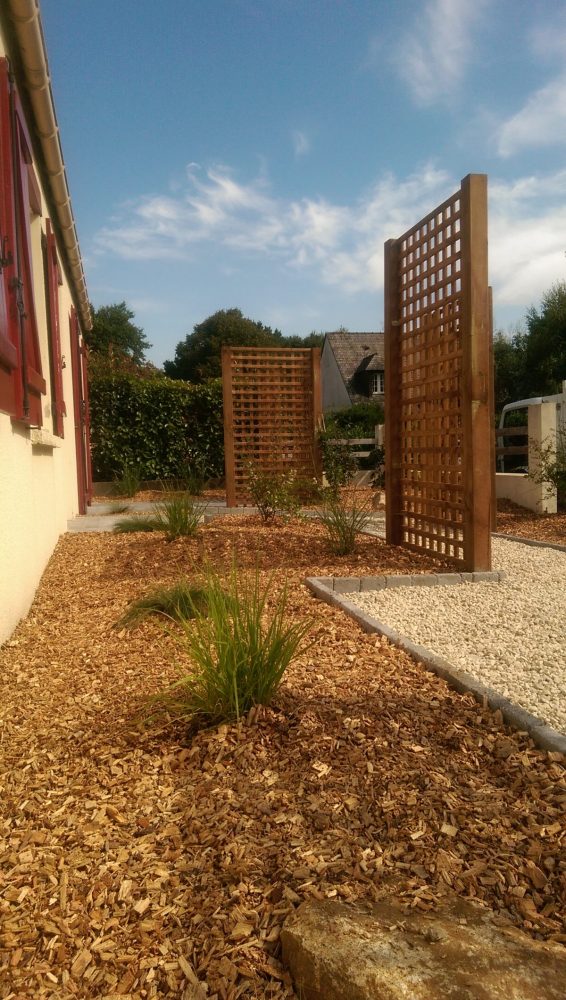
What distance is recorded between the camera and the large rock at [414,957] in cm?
117

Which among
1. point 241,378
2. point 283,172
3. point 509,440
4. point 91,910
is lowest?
point 91,910

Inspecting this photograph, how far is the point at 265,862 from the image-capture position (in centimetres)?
161

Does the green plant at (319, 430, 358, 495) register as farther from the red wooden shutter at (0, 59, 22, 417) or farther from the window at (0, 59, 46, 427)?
the red wooden shutter at (0, 59, 22, 417)

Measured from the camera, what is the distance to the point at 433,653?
3.07 m

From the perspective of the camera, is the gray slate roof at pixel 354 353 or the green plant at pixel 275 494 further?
the gray slate roof at pixel 354 353

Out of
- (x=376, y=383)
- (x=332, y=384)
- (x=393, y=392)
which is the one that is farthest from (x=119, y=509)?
(x=332, y=384)

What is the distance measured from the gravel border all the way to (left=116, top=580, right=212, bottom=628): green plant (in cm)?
83

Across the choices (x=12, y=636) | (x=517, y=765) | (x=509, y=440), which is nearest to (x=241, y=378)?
(x=509, y=440)

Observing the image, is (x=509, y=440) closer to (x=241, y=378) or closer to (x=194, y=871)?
(x=241, y=378)

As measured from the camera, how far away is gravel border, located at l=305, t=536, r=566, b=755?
224cm

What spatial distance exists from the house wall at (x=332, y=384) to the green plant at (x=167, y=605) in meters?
29.6

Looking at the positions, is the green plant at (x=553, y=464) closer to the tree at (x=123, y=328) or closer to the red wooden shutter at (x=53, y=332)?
the red wooden shutter at (x=53, y=332)

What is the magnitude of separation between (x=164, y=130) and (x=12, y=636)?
6.17 metres

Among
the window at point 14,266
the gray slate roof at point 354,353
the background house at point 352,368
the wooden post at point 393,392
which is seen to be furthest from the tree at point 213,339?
the window at point 14,266
